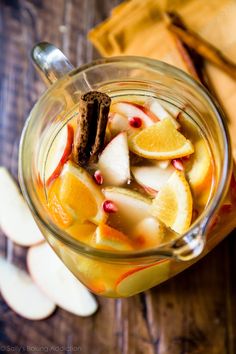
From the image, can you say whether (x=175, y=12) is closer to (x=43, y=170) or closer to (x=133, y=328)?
(x=43, y=170)

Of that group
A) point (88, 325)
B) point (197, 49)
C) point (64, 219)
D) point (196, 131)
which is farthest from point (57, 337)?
point (197, 49)

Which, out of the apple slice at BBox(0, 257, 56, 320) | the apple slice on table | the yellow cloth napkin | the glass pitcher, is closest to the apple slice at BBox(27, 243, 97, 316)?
the apple slice at BBox(0, 257, 56, 320)

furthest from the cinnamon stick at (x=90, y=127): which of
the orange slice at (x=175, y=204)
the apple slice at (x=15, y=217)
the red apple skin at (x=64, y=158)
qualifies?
the apple slice at (x=15, y=217)

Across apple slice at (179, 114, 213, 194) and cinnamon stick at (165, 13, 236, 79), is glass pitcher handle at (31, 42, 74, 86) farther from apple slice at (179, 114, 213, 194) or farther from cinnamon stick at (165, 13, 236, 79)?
cinnamon stick at (165, 13, 236, 79)

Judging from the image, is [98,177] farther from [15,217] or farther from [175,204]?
[15,217]

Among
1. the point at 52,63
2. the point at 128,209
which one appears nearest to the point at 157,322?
the point at 128,209
